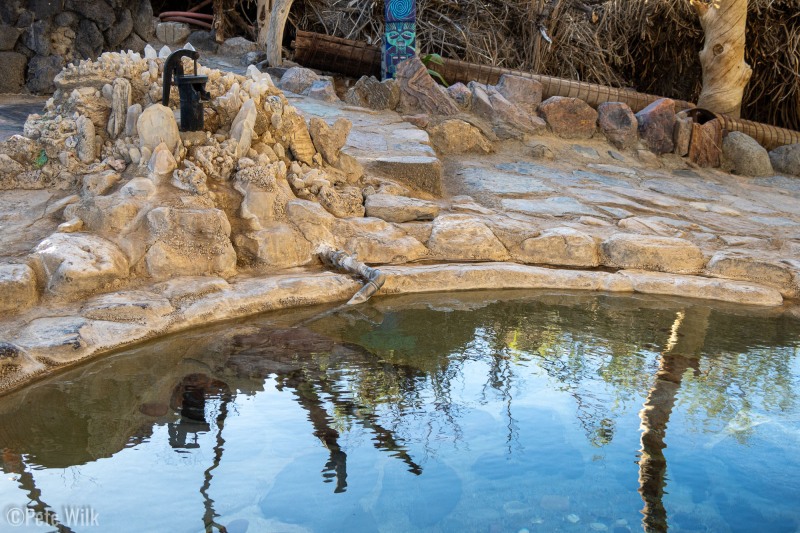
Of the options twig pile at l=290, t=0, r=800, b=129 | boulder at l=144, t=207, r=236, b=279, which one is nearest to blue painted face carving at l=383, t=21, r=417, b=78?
twig pile at l=290, t=0, r=800, b=129

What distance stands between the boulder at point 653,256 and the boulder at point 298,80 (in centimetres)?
386

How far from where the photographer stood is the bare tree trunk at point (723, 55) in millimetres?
8328

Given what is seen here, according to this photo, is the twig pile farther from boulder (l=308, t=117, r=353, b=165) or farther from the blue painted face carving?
boulder (l=308, t=117, r=353, b=165)

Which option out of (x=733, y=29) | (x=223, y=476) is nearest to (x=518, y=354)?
(x=223, y=476)

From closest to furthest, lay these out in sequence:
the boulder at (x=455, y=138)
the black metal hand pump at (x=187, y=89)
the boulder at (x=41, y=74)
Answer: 1. the black metal hand pump at (x=187, y=89)
2. the boulder at (x=455, y=138)
3. the boulder at (x=41, y=74)

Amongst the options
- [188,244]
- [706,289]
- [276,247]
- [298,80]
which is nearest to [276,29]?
[298,80]

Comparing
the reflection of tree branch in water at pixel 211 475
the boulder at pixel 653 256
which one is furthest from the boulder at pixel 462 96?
the reflection of tree branch in water at pixel 211 475

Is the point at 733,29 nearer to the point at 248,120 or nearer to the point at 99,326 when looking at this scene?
the point at 248,120

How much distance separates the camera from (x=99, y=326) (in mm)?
3318

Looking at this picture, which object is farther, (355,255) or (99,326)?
(355,255)

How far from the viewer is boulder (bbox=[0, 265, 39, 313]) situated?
10.9 ft

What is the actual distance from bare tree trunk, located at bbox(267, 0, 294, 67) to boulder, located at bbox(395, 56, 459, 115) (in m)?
1.60

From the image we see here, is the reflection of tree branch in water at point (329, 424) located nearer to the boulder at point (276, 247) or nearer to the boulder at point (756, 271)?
the boulder at point (276, 247)

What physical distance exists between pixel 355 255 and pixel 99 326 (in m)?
1.54
